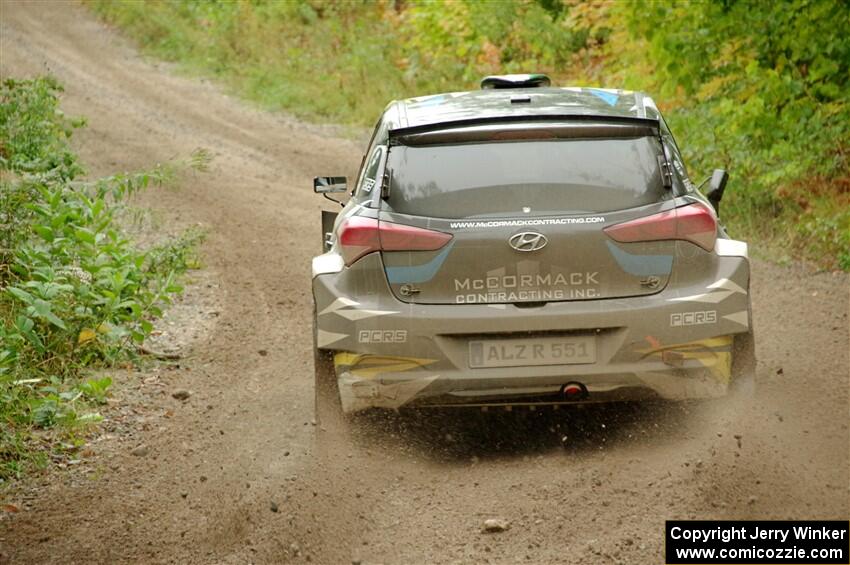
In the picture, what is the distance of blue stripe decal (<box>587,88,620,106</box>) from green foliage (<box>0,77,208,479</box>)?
3208 millimetres

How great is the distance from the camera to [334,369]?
18.3ft

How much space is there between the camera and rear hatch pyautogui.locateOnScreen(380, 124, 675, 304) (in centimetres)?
525

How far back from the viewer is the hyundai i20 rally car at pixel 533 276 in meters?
5.25

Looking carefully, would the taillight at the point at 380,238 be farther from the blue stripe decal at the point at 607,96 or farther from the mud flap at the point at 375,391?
the blue stripe decal at the point at 607,96

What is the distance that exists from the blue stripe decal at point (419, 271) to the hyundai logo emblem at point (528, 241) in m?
0.28

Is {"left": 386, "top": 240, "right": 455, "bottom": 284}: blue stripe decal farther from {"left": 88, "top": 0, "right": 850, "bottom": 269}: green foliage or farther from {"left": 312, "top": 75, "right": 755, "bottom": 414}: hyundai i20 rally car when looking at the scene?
{"left": 88, "top": 0, "right": 850, "bottom": 269}: green foliage

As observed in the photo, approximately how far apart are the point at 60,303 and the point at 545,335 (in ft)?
11.9

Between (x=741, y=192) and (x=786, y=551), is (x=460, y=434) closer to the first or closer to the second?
(x=786, y=551)

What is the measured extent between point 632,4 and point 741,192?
7.68 feet

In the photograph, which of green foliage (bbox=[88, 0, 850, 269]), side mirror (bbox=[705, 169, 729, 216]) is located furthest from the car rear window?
green foliage (bbox=[88, 0, 850, 269])

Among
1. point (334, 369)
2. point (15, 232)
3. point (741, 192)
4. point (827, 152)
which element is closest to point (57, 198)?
point (15, 232)

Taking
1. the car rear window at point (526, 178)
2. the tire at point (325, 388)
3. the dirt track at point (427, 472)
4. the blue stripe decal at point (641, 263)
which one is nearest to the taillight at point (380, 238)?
the car rear window at point (526, 178)

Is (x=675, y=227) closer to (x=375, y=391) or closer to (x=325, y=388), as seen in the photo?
(x=375, y=391)

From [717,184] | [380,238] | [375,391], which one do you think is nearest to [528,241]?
[380,238]
